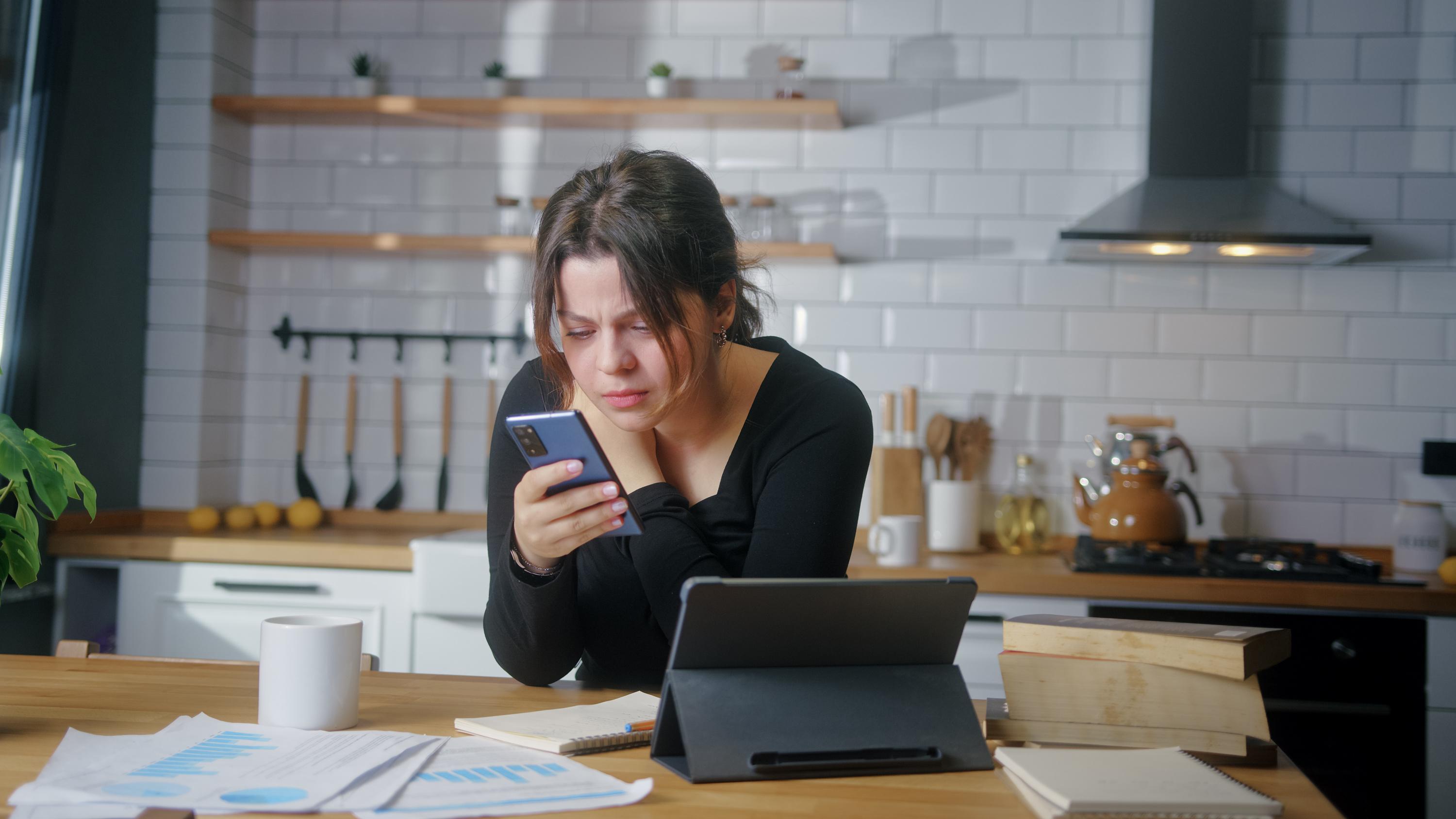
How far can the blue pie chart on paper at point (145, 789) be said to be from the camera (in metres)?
0.82

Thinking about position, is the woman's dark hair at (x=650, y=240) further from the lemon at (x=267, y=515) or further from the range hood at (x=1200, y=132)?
the lemon at (x=267, y=515)

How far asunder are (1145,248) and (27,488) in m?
2.47

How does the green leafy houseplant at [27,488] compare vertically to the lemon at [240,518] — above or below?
above

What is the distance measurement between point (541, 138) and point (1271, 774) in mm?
2663

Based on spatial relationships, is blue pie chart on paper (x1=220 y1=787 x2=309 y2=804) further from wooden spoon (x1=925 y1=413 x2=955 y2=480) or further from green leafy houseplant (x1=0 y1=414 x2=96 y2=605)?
wooden spoon (x1=925 y1=413 x2=955 y2=480)

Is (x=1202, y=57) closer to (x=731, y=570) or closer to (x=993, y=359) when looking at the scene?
(x=993, y=359)

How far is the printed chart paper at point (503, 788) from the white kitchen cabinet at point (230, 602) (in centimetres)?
174

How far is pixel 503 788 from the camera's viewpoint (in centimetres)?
86

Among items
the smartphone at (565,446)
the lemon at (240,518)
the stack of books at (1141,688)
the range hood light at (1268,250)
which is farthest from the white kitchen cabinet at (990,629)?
the lemon at (240,518)

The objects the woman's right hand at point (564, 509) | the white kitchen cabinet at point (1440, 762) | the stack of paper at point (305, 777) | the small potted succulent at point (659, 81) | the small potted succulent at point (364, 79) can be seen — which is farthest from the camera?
the small potted succulent at point (364, 79)

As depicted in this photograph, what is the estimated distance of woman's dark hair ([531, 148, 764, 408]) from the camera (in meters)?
1.27

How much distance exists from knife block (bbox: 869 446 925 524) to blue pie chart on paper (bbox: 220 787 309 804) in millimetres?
2168

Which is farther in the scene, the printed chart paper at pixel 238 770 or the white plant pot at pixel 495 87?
A: the white plant pot at pixel 495 87

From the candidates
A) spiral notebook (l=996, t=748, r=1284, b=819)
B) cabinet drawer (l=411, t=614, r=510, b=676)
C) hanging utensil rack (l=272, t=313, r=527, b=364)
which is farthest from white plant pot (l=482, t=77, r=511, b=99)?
spiral notebook (l=996, t=748, r=1284, b=819)
